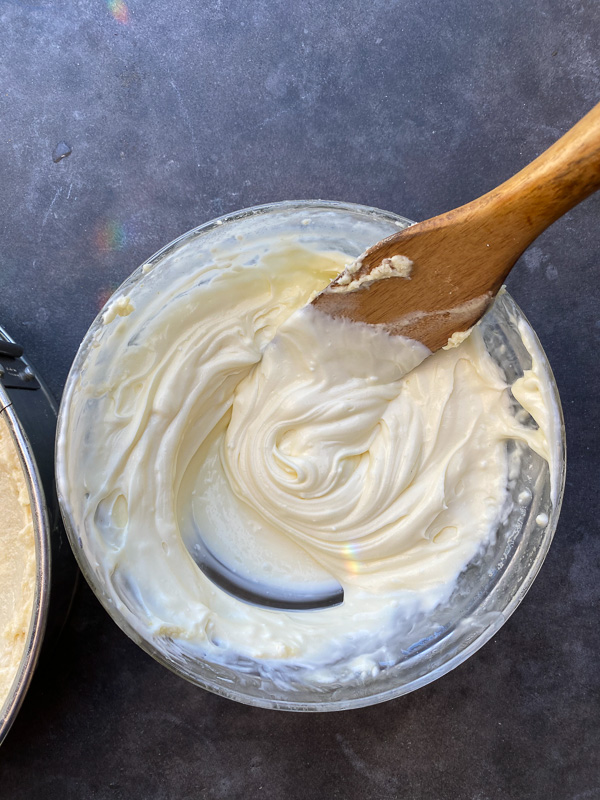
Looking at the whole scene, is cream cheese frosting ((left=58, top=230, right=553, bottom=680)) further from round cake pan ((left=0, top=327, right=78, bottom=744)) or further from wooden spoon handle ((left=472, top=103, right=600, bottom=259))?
wooden spoon handle ((left=472, top=103, right=600, bottom=259))

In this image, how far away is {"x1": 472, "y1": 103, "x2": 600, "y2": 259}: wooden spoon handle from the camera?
3.61ft

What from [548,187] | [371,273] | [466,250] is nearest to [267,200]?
[371,273]

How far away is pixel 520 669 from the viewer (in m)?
1.87

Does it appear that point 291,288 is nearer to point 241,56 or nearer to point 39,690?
point 241,56

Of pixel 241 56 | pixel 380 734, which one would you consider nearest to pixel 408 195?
pixel 241 56

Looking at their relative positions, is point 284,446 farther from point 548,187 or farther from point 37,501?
point 548,187

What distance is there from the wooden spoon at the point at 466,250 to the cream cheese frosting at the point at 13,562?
0.96 m

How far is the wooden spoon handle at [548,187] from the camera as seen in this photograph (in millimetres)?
1101

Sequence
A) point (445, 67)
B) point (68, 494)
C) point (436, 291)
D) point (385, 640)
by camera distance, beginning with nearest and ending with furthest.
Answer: point (436, 291) < point (68, 494) < point (385, 640) < point (445, 67)

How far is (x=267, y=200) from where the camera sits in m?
1.88

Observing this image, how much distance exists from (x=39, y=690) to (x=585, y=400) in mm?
2058

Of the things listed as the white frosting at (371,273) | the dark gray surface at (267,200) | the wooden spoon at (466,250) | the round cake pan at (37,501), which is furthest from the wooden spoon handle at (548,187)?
the round cake pan at (37,501)

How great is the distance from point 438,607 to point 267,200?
4.65 feet

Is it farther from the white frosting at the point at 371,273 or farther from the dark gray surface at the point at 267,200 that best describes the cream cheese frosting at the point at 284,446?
the dark gray surface at the point at 267,200
